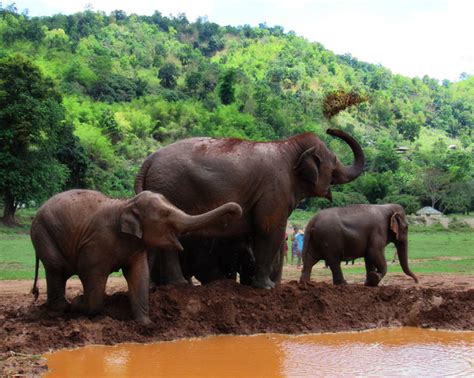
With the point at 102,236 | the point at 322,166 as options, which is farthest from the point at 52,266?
the point at 322,166

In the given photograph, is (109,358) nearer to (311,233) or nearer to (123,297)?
A: (123,297)

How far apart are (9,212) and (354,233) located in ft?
113

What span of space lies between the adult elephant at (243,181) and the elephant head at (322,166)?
16 millimetres

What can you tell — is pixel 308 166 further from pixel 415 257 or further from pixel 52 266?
pixel 415 257

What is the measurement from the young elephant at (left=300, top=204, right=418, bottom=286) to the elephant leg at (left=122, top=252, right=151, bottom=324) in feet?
16.6

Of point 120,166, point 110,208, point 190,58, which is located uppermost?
point 190,58

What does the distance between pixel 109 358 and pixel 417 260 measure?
63.2 ft

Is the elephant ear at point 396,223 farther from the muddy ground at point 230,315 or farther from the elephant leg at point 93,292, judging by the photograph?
the elephant leg at point 93,292

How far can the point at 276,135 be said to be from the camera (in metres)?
122

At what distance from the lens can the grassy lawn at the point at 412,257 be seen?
20.1 metres

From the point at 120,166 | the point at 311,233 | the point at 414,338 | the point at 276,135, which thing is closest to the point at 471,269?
the point at 311,233

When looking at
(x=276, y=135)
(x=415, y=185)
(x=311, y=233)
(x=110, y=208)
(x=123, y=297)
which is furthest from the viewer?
(x=276, y=135)

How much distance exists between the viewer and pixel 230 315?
9.27 metres

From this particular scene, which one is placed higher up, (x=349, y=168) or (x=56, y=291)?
(x=349, y=168)
